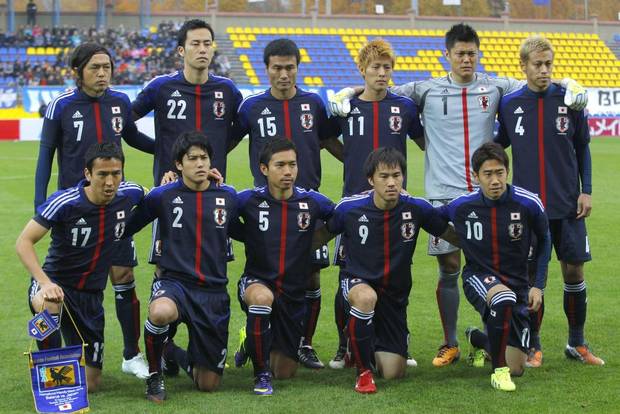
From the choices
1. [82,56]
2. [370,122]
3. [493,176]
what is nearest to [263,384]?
[493,176]

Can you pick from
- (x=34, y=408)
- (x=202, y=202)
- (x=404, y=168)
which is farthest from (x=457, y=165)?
(x=34, y=408)

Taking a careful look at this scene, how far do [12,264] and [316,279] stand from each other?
4.59 m

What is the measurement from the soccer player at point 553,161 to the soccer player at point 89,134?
2457mm

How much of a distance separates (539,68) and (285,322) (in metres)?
2.20

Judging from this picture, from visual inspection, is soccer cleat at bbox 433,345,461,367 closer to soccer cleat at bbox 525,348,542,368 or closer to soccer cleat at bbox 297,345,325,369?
soccer cleat at bbox 525,348,542,368

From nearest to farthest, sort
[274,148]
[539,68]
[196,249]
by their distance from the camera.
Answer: [196,249], [274,148], [539,68]

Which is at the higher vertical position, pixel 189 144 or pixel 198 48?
pixel 198 48

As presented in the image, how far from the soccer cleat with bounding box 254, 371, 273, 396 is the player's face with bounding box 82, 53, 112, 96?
2010mm

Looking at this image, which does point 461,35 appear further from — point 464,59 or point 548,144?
point 548,144

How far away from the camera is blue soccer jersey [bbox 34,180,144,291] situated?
18.8 ft

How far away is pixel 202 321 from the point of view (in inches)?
230

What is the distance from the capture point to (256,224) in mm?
6156

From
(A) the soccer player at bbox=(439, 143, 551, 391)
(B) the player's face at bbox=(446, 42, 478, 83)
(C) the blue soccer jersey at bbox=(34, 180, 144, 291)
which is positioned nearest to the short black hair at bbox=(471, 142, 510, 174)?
(A) the soccer player at bbox=(439, 143, 551, 391)

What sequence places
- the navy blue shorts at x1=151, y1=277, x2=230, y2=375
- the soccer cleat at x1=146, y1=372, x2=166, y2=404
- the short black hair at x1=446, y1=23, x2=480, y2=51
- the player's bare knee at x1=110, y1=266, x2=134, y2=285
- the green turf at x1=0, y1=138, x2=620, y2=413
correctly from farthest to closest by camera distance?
the short black hair at x1=446, y1=23, x2=480, y2=51 < the player's bare knee at x1=110, y1=266, x2=134, y2=285 < the navy blue shorts at x1=151, y1=277, x2=230, y2=375 < the soccer cleat at x1=146, y1=372, x2=166, y2=404 < the green turf at x1=0, y1=138, x2=620, y2=413
